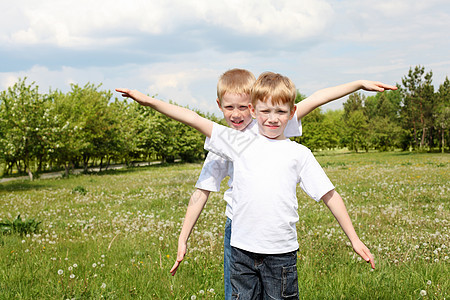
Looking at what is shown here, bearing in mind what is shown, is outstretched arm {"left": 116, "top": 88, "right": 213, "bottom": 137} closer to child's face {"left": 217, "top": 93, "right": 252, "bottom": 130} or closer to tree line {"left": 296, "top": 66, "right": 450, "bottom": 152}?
child's face {"left": 217, "top": 93, "right": 252, "bottom": 130}

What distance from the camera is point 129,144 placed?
130ft

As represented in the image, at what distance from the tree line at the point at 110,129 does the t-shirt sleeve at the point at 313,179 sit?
27.3m

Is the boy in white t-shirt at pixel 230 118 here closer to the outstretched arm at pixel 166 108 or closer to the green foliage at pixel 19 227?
the outstretched arm at pixel 166 108

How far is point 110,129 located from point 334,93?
35496 mm

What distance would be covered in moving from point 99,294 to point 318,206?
23.9 ft

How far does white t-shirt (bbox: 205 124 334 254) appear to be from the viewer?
106 inches

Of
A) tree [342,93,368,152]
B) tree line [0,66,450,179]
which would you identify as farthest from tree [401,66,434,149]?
tree [342,93,368,152]

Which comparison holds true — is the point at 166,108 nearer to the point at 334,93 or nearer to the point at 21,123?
the point at 334,93

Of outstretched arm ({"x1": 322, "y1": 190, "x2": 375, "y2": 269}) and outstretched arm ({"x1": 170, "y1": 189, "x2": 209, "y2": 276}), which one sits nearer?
outstretched arm ({"x1": 322, "y1": 190, "x2": 375, "y2": 269})

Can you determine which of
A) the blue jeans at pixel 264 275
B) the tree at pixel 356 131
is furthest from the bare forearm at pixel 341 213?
the tree at pixel 356 131

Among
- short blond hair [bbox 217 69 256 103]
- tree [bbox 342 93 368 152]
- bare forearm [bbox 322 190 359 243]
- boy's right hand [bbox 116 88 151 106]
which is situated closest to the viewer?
boy's right hand [bbox 116 88 151 106]

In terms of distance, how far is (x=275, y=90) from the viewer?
8.65 ft

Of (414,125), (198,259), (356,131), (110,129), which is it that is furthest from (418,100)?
(198,259)

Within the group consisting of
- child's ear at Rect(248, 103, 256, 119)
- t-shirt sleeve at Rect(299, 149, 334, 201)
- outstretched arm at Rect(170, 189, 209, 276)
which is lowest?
outstretched arm at Rect(170, 189, 209, 276)
